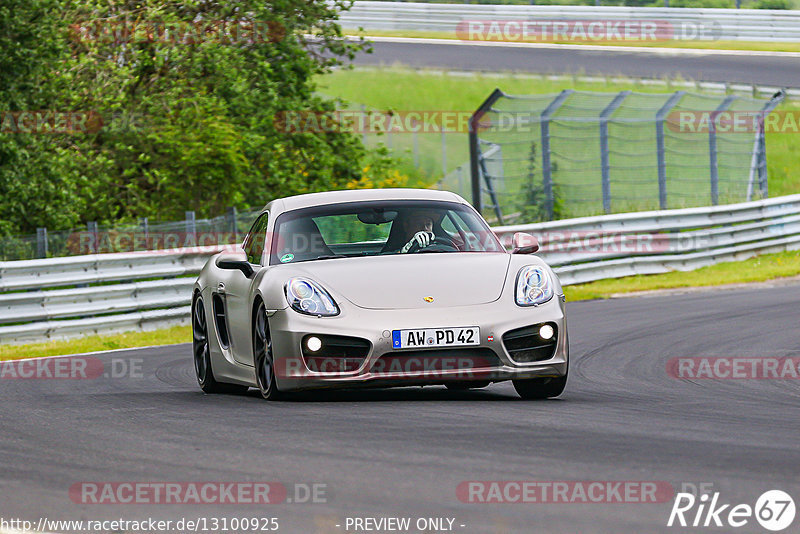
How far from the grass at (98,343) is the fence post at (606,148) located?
857cm

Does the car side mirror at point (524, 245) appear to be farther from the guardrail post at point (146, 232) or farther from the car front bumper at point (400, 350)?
the guardrail post at point (146, 232)

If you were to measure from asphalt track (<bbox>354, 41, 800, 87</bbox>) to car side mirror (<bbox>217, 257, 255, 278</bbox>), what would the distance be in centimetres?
2809

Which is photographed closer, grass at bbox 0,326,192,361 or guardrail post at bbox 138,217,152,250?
grass at bbox 0,326,192,361

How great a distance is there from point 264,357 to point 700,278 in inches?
537

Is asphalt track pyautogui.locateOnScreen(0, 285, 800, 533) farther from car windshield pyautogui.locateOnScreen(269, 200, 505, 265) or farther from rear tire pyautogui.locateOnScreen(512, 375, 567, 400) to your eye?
car windshield pyautogui.locateOnScreen(269, 200, 505, 265)

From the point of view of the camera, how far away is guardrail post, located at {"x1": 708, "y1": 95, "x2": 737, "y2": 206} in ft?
77.6

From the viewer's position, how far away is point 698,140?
24516 mm

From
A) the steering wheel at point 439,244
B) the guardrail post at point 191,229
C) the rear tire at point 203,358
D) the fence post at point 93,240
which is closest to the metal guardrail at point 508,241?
the guardrail post at point 191,229

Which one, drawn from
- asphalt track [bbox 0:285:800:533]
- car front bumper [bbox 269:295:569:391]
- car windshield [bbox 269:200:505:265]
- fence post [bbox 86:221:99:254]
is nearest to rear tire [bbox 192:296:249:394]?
asphalt track [bbox 0:285:800:533]

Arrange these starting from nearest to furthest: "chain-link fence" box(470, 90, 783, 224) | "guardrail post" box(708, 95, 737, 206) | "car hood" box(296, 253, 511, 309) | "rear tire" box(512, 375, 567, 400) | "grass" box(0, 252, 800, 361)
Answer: "car hood" box(296, 253, 511, 309), "rear tire" box(512, 375, 567, 400), "grass" box(0, 252, 800, 361), "chain-link fence" box(470, 90, 783, 224), "guardrail post" box(708, 95, 737, 206)

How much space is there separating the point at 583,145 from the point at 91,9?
9.43 meters

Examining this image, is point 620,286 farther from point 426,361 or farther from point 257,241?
point 426,361

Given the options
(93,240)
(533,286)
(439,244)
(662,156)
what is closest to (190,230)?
(93,240)

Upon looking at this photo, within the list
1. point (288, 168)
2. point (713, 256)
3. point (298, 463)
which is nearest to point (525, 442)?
point (298, 463)
